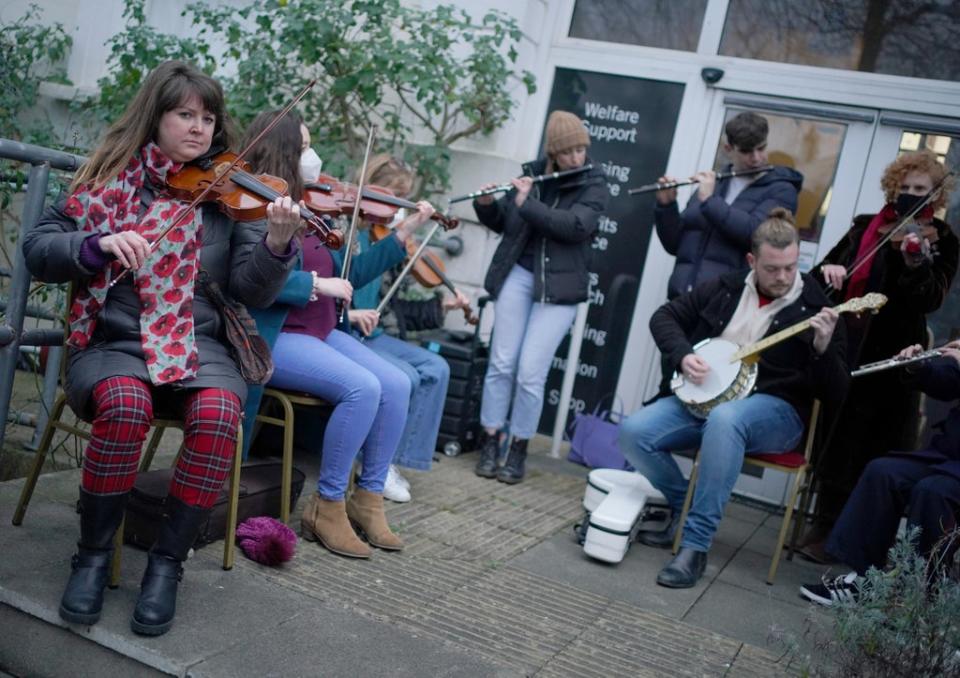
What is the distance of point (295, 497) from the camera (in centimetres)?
389

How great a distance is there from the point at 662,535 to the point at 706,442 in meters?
0.59

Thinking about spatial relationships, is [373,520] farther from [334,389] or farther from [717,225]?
[717,225]

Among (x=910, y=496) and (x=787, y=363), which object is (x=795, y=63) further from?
(x=910, y=496)

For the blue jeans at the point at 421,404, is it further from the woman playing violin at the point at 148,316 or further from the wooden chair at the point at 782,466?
the woman playing violin at the point at 148,316

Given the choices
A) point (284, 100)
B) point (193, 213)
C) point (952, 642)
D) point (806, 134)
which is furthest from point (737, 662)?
point (284, 100)

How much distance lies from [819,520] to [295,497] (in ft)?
8.17

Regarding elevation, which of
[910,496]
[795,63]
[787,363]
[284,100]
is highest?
[795,63]

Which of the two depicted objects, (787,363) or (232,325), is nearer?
(232,325)

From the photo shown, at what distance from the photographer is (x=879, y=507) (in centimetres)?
392

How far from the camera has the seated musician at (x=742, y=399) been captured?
4.06m

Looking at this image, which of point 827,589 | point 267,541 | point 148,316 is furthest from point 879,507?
point 148,316

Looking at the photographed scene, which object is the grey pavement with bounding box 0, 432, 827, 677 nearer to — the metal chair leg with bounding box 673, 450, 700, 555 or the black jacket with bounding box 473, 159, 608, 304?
the metal chair leg with bounding box 673, 450, 700, 555

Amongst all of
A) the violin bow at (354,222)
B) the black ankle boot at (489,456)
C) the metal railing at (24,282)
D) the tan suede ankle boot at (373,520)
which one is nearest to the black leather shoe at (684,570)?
the tan suede ankle boot at (373,520)

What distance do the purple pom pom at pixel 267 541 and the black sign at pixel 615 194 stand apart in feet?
10.2
